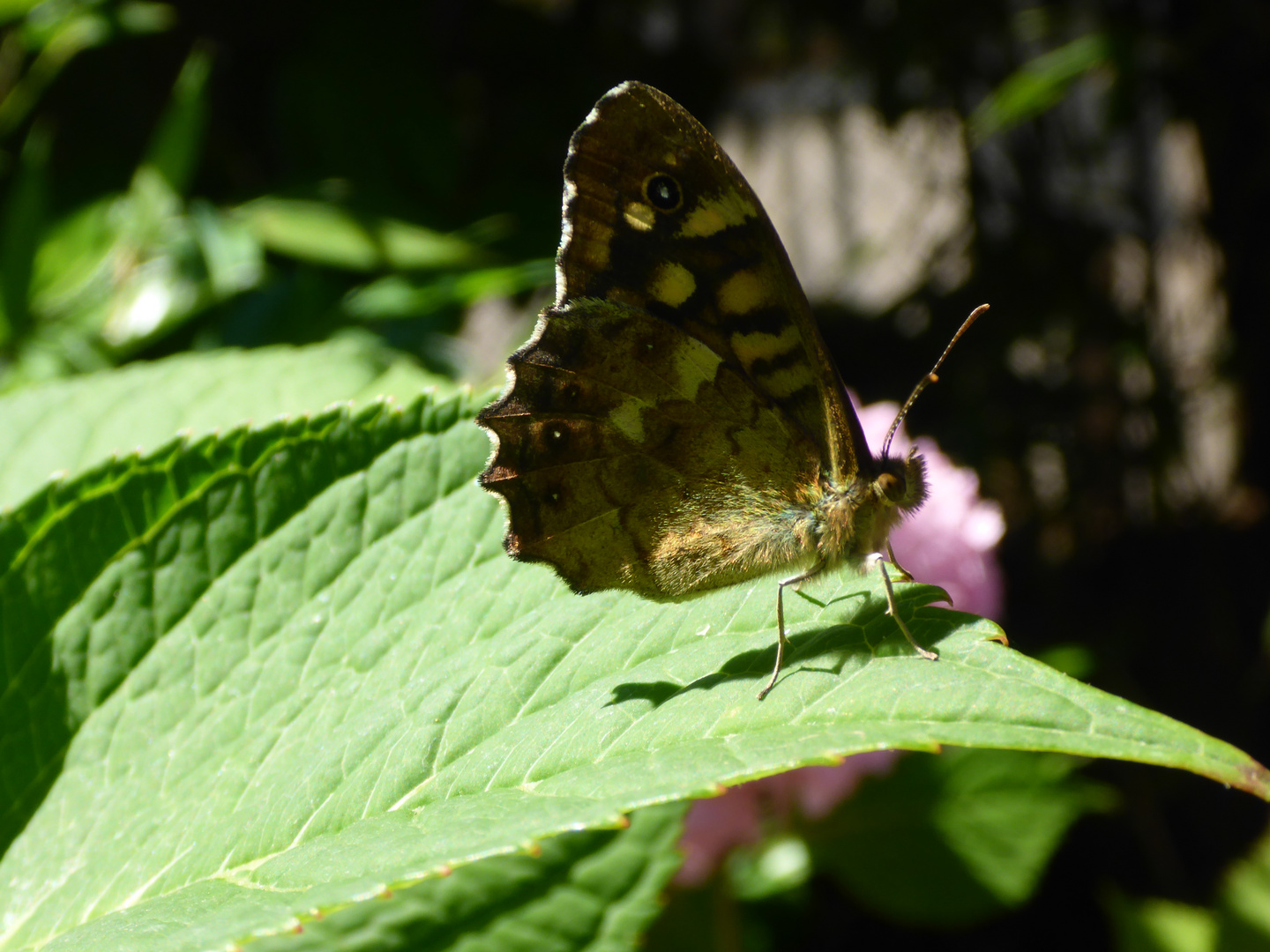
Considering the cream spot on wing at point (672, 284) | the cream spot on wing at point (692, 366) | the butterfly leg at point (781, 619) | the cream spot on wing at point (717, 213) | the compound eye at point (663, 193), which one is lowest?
the butterfly leg at point (781, 619)

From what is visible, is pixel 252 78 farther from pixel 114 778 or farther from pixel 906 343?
pixel 114 778

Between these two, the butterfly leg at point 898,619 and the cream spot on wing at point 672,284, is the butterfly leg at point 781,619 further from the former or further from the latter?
the cream spot on wing at point 672,284

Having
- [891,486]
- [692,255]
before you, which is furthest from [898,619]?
[692,255]

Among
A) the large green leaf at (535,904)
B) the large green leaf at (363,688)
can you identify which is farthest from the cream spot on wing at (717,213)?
the large green leaf at (535,904)

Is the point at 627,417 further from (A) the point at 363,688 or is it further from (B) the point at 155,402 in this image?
(B) the point at 155,402

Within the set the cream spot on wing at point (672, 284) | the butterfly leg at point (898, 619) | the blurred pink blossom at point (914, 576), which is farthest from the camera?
the blurred pink blossom at point (914, 576)

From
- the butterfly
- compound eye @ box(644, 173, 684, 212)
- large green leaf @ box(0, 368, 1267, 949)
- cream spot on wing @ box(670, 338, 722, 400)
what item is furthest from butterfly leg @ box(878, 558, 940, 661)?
compound eye @ box(644, 173, 684, 212)

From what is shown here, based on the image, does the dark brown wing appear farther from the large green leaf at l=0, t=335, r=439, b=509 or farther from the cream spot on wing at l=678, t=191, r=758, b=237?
the large green leaf at l=0, t=335, r=439, b=509
